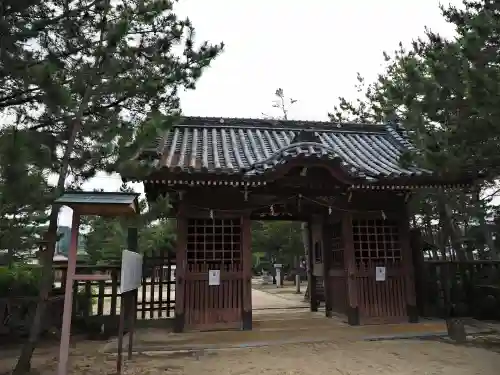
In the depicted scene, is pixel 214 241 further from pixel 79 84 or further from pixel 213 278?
pixel 79 84

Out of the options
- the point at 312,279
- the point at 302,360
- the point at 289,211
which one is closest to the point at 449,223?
the point at 312,279

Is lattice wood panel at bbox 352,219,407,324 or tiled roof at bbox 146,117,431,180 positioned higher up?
tiled roof at bbox 146,117,431,180

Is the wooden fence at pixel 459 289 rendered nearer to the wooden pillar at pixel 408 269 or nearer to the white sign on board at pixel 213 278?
the wooden pillar at pixel 408 269

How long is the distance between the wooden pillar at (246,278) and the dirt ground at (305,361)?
143 centimetres

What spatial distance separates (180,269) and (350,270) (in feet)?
11.9

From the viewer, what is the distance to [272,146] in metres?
10.2

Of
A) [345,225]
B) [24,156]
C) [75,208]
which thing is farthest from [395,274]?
[24,156]

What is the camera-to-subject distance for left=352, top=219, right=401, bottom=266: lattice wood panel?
872cm

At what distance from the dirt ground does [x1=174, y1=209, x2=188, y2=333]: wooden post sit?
4.83ft

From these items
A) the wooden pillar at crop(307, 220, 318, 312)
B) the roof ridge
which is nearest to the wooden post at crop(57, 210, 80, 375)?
the roof ridge

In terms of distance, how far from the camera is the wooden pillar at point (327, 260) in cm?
976

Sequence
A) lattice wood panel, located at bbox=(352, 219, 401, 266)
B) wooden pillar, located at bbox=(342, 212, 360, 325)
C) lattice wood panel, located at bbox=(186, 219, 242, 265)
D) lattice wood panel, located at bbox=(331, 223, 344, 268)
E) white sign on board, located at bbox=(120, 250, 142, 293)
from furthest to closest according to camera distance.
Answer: lattice wood panel, located at bbox=(331, 223, 344, 268) < lattice wood panel, located at bbox=(352, 219, 401, 266) < wooden pillar, located at bbox=(342, 212, 360, 325) < lattice wood panel, located at bbox=(186, 219, 242, 265) < white sign on board, located at bbox=(120, 250, 142, 293)

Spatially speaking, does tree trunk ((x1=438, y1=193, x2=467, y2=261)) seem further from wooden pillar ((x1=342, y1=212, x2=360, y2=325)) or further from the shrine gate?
wooden pillar ((x1=342, y1=212, x2=360, y2=325))

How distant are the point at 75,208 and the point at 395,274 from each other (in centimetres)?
687
